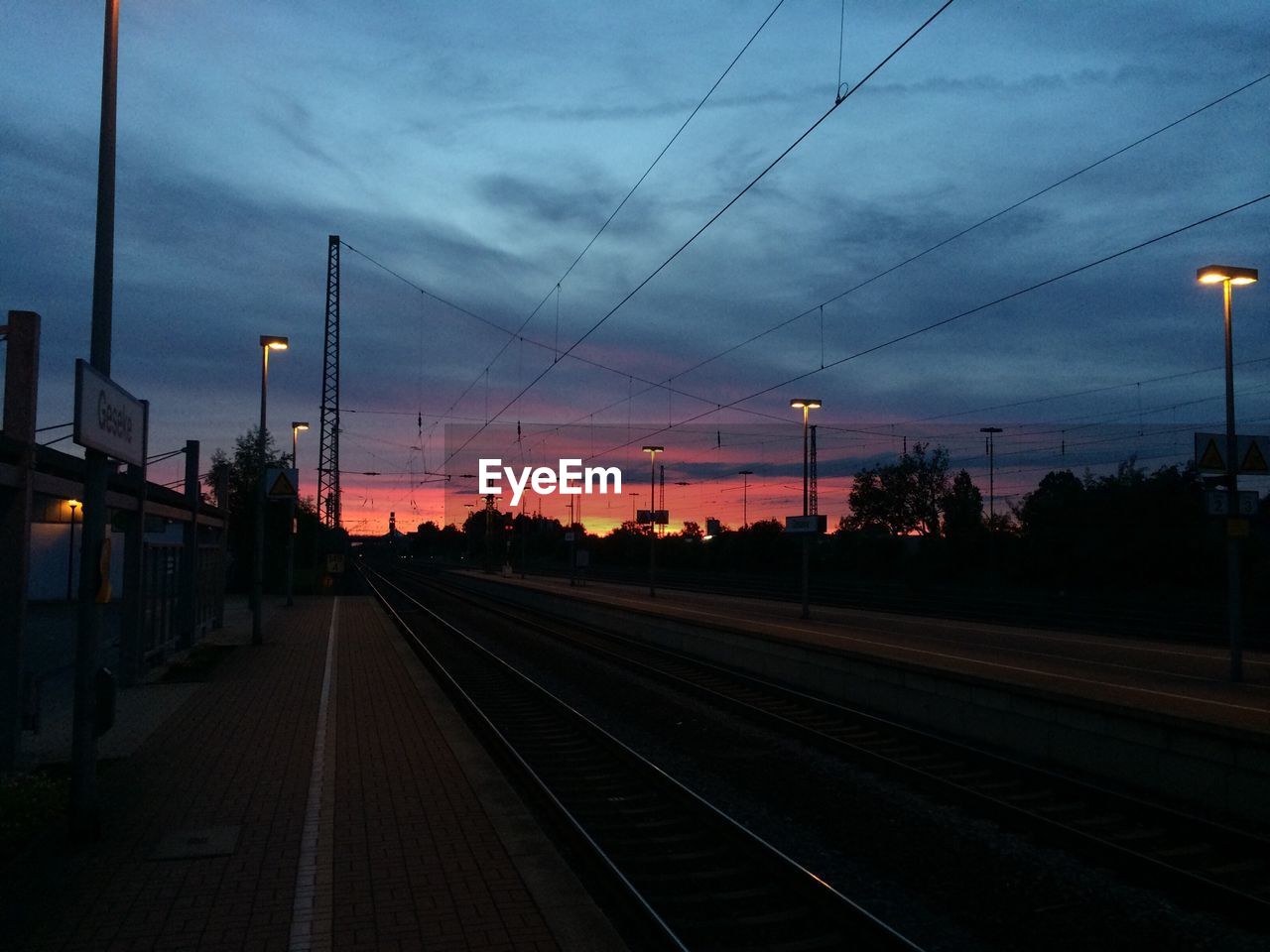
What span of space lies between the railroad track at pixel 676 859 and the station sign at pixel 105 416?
4.49 m

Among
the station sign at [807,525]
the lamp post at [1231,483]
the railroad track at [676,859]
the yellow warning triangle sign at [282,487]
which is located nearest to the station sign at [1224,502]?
the lamp post at [1231,483]

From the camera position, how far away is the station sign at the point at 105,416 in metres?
7.29

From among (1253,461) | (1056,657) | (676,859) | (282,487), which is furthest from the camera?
(282,487)

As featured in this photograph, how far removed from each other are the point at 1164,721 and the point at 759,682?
8.47 meters

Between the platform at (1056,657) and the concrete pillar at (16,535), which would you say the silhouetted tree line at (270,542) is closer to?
the platform at (1056,657)

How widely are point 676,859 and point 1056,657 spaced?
14.9 meters

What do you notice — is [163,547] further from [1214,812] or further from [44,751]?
[1214,812]

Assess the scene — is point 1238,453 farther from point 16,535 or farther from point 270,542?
point 270,542

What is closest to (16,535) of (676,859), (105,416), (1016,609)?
(105,416)

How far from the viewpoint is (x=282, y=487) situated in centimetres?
2506

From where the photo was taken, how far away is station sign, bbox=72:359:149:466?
7.29m

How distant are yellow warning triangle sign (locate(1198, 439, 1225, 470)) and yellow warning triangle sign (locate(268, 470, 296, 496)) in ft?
61.4

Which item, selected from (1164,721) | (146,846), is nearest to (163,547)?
(146,846)

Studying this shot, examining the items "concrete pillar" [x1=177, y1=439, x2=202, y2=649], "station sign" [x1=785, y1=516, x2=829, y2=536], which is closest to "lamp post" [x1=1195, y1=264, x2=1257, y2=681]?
"station sign" [x1=785, y1=516, x2=829, y2=536]
